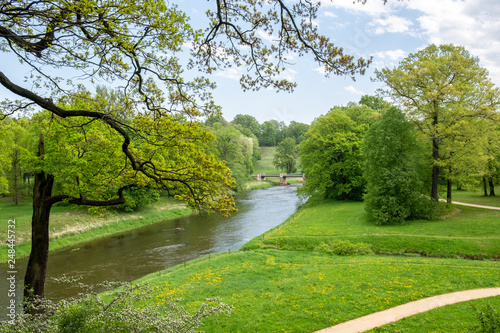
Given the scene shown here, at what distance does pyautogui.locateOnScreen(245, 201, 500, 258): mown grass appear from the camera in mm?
17172

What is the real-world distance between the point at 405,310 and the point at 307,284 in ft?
12.8

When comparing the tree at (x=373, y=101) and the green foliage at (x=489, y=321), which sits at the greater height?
the tree at (x=373, y=101)

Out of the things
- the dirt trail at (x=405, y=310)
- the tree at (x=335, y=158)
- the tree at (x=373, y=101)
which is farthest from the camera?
the tree at (x=373, y=101)

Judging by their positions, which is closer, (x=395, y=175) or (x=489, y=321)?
(x=489, y=321)

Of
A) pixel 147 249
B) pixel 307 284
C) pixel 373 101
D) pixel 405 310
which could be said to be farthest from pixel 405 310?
pixel 373 101

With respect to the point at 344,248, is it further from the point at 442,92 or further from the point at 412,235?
the point at 442,92

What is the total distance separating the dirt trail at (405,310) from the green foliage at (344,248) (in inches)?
281

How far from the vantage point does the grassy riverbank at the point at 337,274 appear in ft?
32.3

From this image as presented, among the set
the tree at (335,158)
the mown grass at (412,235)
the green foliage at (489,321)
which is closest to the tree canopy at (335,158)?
the tree at (335,158)

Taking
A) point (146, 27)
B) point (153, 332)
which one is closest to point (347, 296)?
point (153, 332)

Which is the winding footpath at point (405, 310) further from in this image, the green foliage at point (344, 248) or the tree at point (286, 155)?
the tree at point (286, 155)

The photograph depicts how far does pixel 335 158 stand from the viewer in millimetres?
36781

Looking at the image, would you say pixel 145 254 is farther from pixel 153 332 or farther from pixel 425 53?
pixel 425 53

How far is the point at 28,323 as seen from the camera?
20.0 ft
